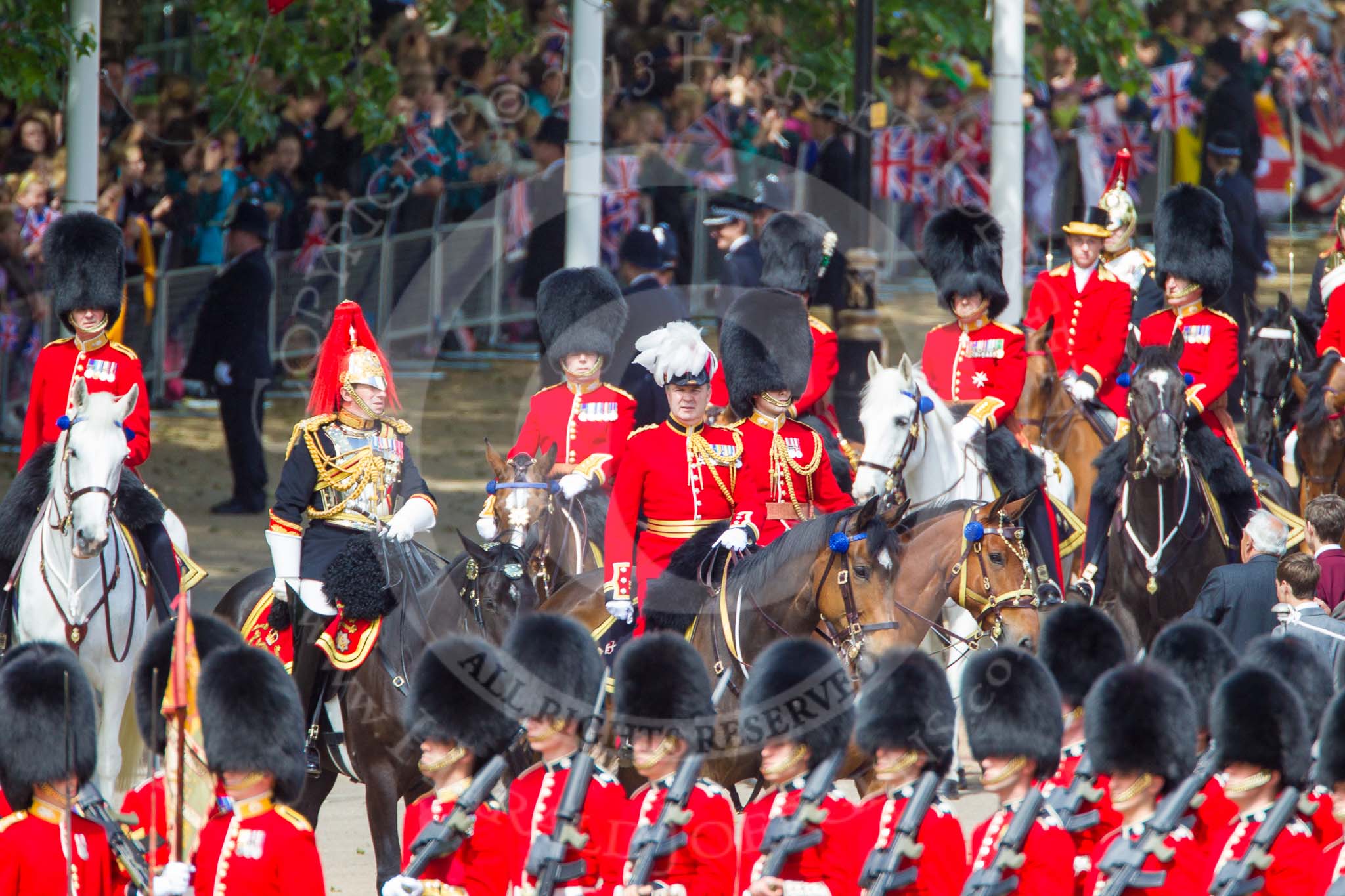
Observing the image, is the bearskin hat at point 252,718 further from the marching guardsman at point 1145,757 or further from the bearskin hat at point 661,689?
the marching guardsman at point 1145,757

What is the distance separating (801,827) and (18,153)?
1031 centimetres

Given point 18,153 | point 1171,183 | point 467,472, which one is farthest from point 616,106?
point 1171,183

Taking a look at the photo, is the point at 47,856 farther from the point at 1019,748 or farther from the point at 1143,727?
the point at 1143,727

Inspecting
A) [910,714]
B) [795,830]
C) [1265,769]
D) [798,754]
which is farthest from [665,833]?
[1265,769]

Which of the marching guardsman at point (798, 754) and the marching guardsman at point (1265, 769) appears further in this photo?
the marching guardsman at point (798, 754)

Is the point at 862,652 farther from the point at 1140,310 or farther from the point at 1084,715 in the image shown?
the point at 1140,310

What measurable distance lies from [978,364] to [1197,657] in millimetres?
3853

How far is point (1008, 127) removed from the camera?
1602 centimetres

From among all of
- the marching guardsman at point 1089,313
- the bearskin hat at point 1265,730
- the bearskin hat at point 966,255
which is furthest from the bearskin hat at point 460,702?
the marching guardsman at point 1089,313

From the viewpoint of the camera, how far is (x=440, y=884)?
6809mm

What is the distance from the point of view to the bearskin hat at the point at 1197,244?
1245 centimetres

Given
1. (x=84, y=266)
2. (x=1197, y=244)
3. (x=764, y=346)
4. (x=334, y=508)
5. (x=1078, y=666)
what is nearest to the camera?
(x=1078, y=666)

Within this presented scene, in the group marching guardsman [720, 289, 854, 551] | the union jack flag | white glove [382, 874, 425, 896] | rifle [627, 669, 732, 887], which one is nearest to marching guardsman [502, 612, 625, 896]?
rifle [627, 669, 732, 887]

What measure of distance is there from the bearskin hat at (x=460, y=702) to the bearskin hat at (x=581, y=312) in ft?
11.7
